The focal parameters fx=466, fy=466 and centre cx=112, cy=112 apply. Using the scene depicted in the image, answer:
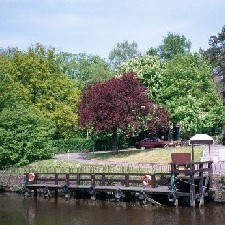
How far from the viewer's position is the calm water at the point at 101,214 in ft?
89.7

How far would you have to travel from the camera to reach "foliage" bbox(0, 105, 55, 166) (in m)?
47.0

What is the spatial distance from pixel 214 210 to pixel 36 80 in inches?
1506

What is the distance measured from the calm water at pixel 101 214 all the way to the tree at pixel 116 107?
15.0 m

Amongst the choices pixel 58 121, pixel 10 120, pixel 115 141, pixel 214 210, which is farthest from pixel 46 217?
pixel 58 121

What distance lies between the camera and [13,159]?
153 ft

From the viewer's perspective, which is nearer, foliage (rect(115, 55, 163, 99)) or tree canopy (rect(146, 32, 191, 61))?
foliage (rect(115, 55, 163, 99))

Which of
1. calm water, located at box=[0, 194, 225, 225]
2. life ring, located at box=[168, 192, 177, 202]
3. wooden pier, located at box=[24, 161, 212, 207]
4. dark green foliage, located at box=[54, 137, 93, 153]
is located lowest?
calm water, located at box=[0, 194, 225, 225]

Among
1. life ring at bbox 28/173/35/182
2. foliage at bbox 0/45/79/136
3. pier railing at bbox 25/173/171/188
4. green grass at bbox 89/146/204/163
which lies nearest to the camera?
pier railing at bbox 25/173/171/188

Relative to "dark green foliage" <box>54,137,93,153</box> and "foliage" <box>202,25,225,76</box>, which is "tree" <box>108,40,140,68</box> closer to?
"foliage" <box>202,25,225,76</box>

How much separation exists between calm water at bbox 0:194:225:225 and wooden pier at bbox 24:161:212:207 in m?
1.02

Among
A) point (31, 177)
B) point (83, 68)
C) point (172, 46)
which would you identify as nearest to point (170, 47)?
point (172, 46)

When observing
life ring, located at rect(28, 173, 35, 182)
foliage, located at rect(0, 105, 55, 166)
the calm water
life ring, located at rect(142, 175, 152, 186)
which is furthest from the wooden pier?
foliage, located at rect(0, 105, 55, 166)

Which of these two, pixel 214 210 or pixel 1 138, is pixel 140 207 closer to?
pixel 214 210

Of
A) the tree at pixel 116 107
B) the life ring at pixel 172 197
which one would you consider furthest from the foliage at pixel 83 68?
the life ring at pixel 172 197
